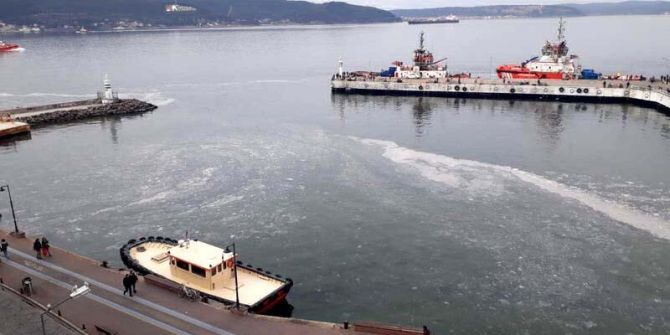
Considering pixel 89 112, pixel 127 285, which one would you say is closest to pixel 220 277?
pixel 127 285

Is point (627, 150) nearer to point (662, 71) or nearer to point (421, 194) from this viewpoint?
point (421, 194)

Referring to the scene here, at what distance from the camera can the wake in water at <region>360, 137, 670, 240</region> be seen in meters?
45.5

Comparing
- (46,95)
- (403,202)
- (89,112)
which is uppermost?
(46,95)

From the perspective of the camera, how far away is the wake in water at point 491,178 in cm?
4550

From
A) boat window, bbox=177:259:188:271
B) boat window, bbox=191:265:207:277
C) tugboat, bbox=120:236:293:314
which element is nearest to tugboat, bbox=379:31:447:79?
tugboat, bbox=120:236:293:314

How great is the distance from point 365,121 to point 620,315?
6127cm

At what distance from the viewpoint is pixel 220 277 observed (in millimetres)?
32906

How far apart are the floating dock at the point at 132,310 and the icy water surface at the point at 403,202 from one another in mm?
5764

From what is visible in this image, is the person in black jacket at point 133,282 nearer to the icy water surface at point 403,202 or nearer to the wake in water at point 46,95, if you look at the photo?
the icy water surface at point 403,202

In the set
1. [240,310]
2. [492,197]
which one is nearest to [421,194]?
[492,197]

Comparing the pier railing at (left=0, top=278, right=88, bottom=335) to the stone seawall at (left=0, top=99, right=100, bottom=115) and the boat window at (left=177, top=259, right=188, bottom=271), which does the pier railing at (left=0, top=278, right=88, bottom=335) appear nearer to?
the boat window at (left=177, top=259, right=188, bottom=271)

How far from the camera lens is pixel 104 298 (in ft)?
100

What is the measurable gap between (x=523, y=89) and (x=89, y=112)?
3241 inches

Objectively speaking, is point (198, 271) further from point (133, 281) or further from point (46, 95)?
point (46, 95)
